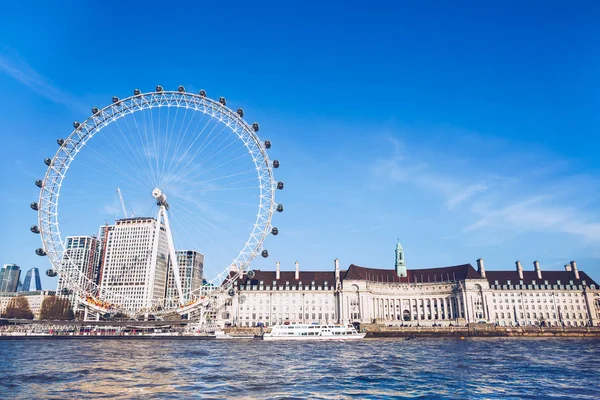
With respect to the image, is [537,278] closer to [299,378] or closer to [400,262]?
[400,262]

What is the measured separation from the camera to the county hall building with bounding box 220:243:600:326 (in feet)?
409

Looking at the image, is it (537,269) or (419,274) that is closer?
(537,269)

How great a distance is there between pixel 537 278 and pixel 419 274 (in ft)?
109

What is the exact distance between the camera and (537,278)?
426ft

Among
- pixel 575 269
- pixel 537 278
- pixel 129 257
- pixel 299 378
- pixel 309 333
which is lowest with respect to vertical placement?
pixel 299 378

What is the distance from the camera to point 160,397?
2225 centimetres

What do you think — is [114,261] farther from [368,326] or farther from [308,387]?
[308,387]

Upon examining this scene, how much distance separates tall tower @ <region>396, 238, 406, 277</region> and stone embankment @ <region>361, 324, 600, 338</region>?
3382 centimetres

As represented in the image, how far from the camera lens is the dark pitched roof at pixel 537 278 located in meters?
128

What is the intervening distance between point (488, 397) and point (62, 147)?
68517 millimetres

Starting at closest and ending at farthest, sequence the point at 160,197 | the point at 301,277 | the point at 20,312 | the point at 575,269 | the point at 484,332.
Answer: the point at 160,197
the point at 484,332
the point at 575,269
the point at 301,277
the point at 20,312

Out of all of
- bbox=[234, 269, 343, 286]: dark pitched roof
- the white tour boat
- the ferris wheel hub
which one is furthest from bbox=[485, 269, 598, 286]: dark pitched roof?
the ferris wheel hub

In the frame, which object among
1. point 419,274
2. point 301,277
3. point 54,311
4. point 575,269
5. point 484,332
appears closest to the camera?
point 484,332

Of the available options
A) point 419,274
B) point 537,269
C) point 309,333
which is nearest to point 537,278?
point 537,269
